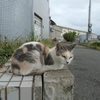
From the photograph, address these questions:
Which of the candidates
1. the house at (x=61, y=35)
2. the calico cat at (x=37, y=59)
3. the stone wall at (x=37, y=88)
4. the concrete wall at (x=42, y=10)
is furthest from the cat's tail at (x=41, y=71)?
the house at (x=61, y=35)

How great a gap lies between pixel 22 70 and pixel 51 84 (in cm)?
52

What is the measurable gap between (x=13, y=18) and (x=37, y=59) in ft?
14.9

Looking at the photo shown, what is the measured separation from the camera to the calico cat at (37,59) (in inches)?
101

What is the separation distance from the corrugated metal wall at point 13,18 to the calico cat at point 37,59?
403 centimetres

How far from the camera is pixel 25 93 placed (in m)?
2.18

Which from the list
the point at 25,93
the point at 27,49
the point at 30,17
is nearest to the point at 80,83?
the point at 27,49

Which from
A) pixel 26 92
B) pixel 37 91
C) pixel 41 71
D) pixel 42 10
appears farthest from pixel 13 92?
pixel 42 10

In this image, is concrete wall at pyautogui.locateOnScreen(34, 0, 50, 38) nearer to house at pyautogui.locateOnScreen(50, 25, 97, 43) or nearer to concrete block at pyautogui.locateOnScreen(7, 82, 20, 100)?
concrete block at pyautogui.locateOnScreen(7, 82, 20, 100)

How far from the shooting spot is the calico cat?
2.57 m

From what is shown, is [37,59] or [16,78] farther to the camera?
[37,59]

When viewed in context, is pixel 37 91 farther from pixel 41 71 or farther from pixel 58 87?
pixel 41 71

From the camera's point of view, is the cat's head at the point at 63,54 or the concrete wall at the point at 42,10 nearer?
the cat's head at the point at 63,54

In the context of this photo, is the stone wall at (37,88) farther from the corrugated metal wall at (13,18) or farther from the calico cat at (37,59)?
the corrugated metal wall at (13,18)

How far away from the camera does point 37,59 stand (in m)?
2.62
